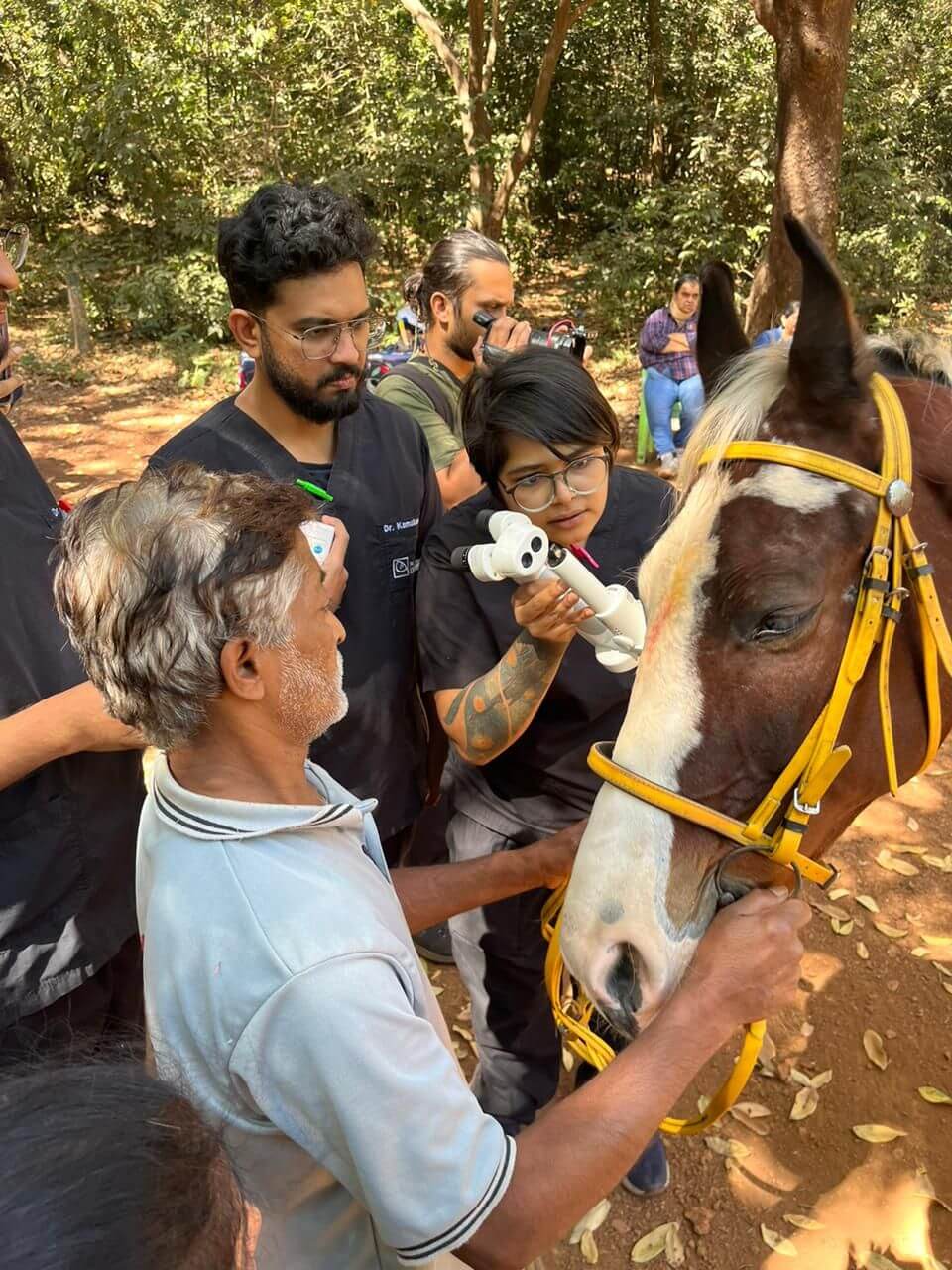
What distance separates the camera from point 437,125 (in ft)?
45.0

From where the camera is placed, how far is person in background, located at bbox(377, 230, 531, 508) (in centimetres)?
355

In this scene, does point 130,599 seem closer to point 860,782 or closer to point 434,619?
point 434,619

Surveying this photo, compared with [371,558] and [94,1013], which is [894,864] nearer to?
[371,558]

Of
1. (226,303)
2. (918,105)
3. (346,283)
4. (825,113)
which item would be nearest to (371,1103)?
(346,283)

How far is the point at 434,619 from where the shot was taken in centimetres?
228

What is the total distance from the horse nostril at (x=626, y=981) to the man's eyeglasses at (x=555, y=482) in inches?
40.8

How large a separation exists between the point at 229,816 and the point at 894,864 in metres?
3.94

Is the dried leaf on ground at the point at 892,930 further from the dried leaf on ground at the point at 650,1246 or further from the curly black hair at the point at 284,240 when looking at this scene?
the curly black hair at the point at 284,240

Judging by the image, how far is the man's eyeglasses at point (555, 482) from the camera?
2127mm

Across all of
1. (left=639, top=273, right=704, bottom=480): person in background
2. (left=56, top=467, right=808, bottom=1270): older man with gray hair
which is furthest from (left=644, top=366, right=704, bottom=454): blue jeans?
(left=56, top=467, right=808, bottom=1270): older man with gray hair

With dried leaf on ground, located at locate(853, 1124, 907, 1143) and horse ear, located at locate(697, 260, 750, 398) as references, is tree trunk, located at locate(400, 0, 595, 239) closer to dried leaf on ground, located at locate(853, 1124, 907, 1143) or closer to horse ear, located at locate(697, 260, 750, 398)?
horse ear, located at locate(697, 260, 750, 398)

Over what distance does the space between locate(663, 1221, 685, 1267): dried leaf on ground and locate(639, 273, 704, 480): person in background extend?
6571 mm

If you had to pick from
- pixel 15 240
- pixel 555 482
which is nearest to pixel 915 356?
pixel 555 482

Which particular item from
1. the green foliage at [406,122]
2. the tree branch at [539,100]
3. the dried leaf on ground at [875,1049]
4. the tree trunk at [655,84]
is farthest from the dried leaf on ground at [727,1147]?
the tree trunk at [655,84]
